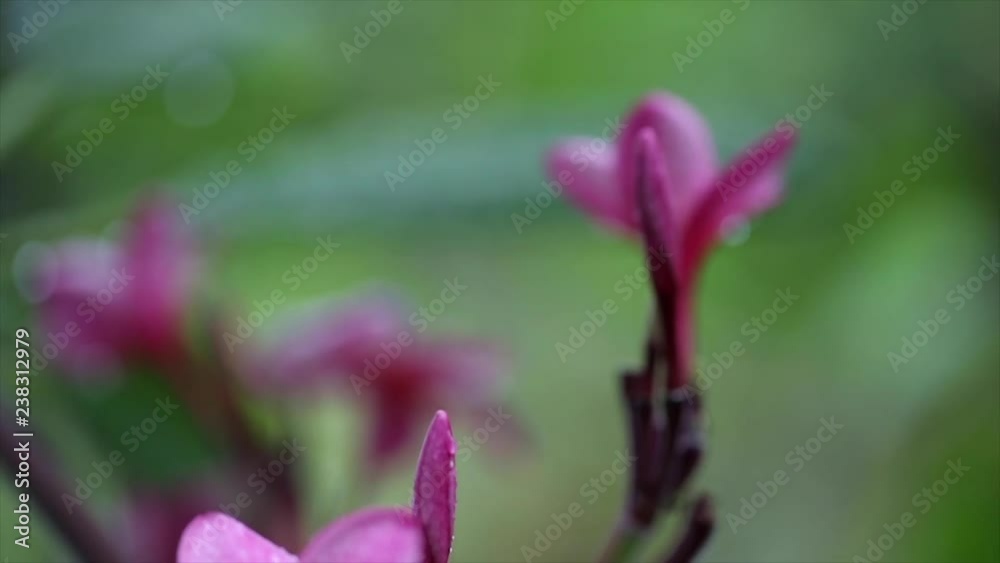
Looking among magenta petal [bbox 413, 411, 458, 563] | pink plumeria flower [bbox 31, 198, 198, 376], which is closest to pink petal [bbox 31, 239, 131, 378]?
pink plumeria flower [bbox 31, 198, 198, 376]

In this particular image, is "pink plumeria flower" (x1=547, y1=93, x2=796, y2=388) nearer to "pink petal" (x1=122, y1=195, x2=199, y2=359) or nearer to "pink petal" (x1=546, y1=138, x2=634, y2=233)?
"pink petal" (x1=546, y1=138, x2=634, y2=233)

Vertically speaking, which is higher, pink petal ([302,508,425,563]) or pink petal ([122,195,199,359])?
pink petal ([302,508,425,563])

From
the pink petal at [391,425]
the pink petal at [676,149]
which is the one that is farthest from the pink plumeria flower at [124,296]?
the pink petal at [676,149]

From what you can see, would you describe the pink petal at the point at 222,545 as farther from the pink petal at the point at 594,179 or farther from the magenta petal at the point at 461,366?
the magenta petal at the point at 461,366

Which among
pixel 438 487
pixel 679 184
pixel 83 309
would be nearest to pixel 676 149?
pixel 679 184

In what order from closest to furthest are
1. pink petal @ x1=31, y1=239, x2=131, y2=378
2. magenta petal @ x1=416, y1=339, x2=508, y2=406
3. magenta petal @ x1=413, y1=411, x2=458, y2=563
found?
1. magenta petal @ x1=413, y1=411, x2=458, y2=563
2. pink petal @ x1=31, y1=239, x2=131, y2=378
3. magenta petal @ x1=416, y1=339, x2=508, y2=406
